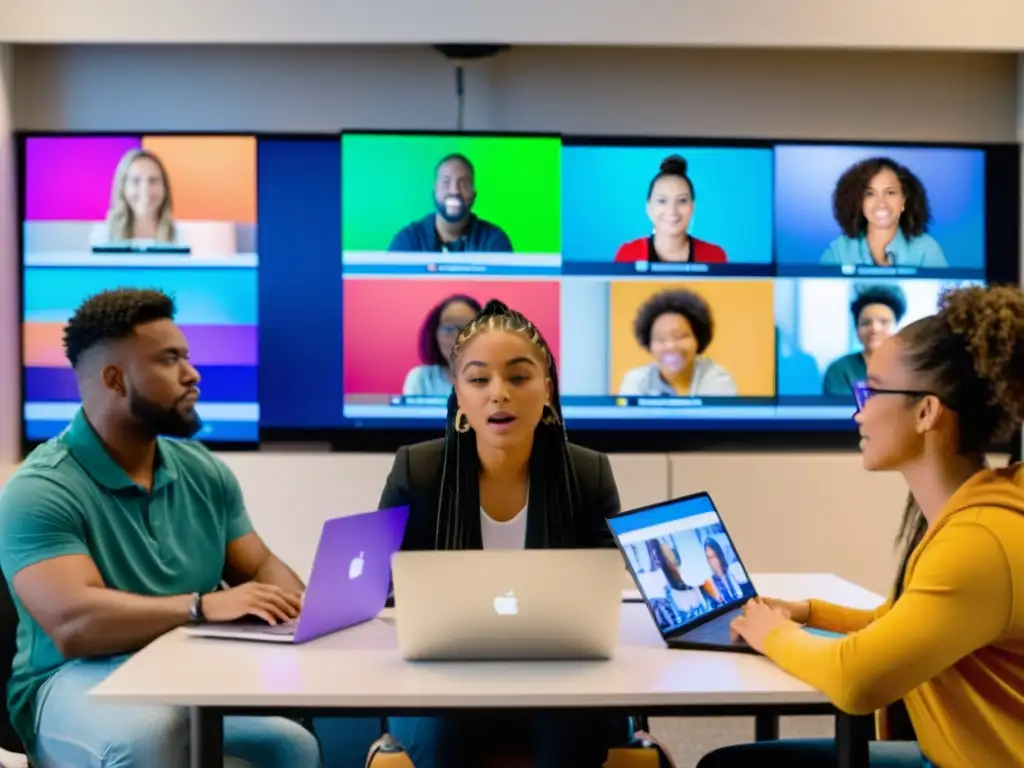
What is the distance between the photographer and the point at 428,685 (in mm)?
1870

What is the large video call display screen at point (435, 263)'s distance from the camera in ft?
14.0

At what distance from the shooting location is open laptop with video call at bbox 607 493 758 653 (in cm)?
212

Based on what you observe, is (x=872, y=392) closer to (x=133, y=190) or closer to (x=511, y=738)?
(x=511, y=738)

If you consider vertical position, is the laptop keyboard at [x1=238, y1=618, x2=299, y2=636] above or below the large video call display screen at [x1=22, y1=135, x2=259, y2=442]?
below

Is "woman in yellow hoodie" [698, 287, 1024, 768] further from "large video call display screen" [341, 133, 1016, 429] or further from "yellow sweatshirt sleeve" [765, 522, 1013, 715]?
"large video call display screen" [341, 133, 1016, 429]

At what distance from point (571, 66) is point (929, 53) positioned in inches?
54.2

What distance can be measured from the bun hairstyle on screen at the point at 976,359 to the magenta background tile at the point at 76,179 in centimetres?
320

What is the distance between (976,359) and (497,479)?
40.4 inches

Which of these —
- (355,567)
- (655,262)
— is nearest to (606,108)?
(655,262)

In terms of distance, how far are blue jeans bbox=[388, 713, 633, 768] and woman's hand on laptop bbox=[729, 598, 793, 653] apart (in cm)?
37

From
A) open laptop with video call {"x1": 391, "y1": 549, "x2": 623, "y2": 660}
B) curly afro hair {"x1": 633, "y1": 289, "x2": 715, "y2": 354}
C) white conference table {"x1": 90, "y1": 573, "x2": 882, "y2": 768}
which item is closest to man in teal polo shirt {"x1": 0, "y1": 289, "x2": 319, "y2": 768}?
white conference table {"x1": 90, "y1": 573, "x2": 882, "y2": 768}

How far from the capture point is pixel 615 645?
2059 millimetres

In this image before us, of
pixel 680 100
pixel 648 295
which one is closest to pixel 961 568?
pixel 648 295

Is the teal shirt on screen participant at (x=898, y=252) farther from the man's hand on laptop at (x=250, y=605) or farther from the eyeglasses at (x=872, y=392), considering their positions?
the man's hand on laptop at (x=250, y=605)
